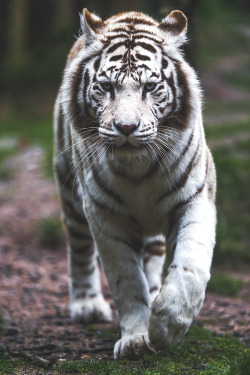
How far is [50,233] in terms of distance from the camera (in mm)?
7734

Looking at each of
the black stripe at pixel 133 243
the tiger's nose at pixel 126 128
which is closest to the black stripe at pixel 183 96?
the tiger's nose at pixel 126 128

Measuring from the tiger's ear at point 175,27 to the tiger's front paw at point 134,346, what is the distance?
1.63 m

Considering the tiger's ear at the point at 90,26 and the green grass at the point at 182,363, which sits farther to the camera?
the tiger's ear at the point at 90,26

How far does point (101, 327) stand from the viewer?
16.5ft

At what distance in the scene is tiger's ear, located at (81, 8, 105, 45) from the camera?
3889 millimetres

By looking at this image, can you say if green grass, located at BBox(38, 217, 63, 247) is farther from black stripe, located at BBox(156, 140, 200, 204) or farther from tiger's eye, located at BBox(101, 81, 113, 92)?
tiger's eye, located at BBox(101, 81, 113, 92)

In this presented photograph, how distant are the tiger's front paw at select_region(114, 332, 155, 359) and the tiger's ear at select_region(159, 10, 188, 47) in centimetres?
163

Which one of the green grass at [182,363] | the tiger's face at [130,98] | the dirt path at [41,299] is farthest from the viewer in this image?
the dirt path at [41,299]

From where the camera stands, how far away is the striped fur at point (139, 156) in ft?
11.6

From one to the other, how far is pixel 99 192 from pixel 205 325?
62.5 inches

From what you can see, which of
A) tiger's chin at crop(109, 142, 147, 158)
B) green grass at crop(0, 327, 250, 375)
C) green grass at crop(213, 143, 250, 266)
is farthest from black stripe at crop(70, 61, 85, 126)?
green grass at crop(213, 143, 250, 266)

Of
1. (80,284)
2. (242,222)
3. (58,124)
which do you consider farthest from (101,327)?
(242,222)

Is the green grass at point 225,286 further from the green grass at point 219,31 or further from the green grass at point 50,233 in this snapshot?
the green grass at point 219,31

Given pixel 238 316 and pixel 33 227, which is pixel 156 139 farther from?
pixel 33 227
